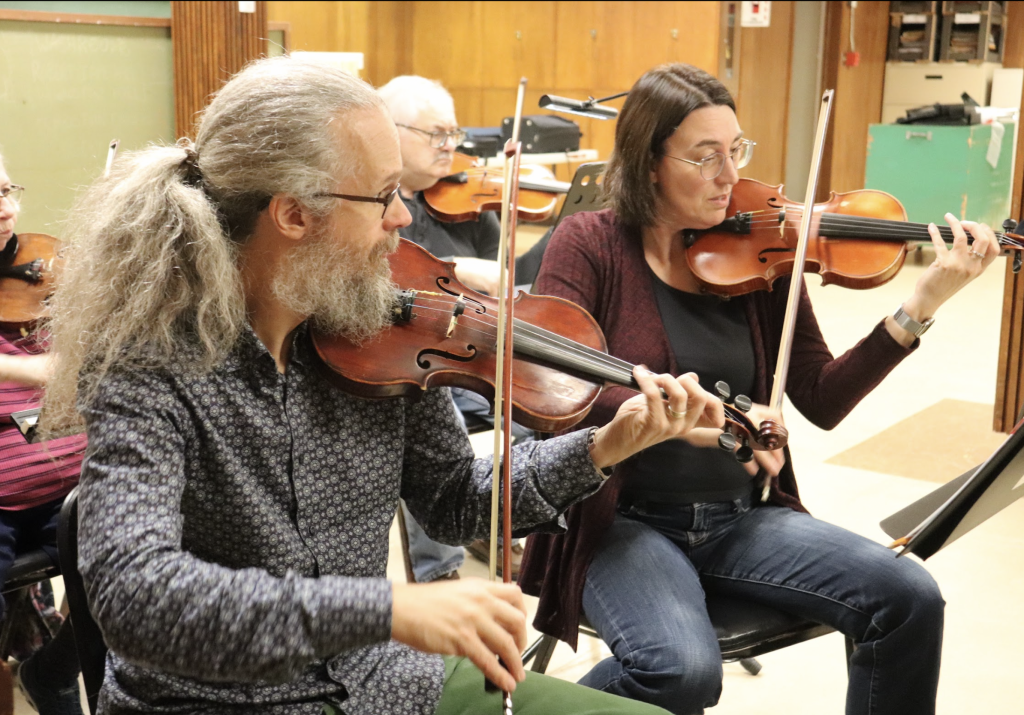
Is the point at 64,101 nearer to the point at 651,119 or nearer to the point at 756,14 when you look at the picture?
the point at 651,119

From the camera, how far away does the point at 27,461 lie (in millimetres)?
1787

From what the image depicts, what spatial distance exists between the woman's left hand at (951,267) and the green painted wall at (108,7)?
3.71m

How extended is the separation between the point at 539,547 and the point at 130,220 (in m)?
0.89

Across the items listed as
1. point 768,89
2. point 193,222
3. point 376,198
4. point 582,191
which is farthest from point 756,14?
point 193,222

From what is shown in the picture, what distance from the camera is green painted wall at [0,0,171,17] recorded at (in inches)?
177

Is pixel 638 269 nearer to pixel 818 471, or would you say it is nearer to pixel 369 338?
pixel 369 338

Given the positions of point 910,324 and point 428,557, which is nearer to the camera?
point 910,324

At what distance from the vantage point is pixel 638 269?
5.76 feet

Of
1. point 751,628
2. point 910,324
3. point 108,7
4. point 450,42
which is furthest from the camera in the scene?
point 450,42

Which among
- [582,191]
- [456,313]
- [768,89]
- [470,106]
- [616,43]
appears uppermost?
[616,43]

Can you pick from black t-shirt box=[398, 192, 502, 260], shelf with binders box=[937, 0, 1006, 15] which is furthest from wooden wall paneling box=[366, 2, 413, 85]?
black t-shirt box=[398, 192, 502, 260]

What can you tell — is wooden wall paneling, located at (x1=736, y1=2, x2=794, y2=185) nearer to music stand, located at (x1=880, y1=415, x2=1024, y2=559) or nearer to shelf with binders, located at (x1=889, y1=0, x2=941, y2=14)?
shelf with binders, located at (x1=889, y1=0, x2=941, y2=14)

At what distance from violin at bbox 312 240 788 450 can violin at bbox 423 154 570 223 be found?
1.41m

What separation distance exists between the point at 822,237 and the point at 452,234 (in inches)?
48.0
